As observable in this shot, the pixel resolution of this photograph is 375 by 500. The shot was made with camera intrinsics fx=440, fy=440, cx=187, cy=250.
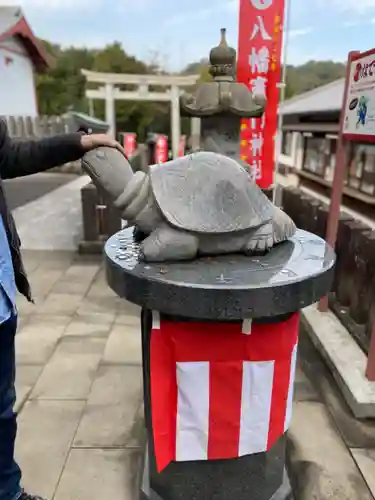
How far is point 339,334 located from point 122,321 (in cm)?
170

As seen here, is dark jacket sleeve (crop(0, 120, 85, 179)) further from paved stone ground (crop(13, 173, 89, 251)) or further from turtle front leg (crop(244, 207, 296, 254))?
paved stone ground (crop(13, 173, 89, 251))

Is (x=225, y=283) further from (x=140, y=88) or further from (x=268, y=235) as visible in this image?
(x=140, y=88)

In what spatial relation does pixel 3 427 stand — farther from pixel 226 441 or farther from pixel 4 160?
Answer: pixel 4 160

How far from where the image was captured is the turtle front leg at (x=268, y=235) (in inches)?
63.5

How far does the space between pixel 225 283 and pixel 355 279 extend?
1979mm

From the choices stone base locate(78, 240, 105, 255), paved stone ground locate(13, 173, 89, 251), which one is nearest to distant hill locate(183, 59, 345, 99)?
paved stone ground locate(13, 173, 89, 251)

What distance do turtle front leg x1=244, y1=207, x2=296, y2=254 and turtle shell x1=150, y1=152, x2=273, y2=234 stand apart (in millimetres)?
47

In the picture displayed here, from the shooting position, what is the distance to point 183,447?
1664mm

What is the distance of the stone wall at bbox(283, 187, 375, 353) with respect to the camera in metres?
2.80

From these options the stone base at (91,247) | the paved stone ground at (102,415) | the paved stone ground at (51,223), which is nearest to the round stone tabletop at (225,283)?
the paved stone ground at (102,415)

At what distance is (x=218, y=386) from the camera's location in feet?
5.22

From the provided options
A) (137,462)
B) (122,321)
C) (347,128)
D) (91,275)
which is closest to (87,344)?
(122,321)

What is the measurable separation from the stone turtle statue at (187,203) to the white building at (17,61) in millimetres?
12847

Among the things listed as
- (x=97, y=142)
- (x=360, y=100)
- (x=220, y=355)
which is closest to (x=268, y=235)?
(x=220, y=355)
